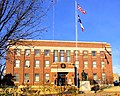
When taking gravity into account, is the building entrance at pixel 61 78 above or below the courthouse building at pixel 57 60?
below

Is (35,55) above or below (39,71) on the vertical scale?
above

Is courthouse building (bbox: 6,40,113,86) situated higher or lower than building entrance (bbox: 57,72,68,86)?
higher

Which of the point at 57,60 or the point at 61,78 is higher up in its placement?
the point at 57,60

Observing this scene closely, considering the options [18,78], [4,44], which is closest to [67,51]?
[18,78]

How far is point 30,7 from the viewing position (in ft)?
38.3

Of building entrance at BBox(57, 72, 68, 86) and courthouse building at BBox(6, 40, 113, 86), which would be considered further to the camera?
courthouse building at BBox(6, 40, 113, 86)

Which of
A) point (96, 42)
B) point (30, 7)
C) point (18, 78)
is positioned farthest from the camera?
point (96, 42)

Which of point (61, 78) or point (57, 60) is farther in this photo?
point (57, 60)

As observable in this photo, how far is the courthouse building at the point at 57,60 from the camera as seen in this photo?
60.7m

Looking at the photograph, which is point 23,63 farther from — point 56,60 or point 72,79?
point 72,79

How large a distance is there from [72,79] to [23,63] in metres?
13.7

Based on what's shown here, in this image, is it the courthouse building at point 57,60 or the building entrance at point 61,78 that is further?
the courthouse building at point 57,60

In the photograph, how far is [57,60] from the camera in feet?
205

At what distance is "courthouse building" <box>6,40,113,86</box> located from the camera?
199ft
